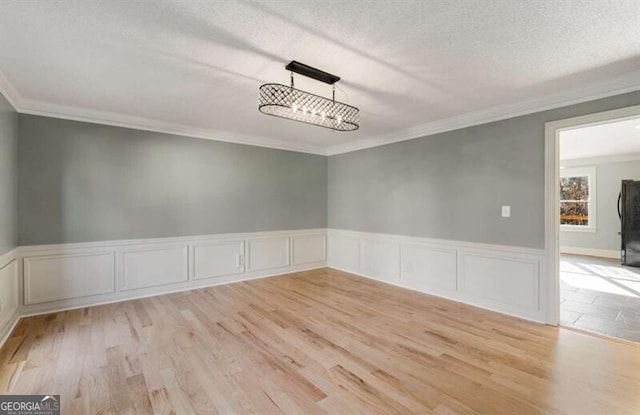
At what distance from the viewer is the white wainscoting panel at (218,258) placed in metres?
4.49

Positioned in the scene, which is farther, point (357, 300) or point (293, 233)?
point (293, 233)

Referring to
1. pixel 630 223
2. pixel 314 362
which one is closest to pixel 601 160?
pixel 630 223

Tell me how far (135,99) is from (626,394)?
5.00m

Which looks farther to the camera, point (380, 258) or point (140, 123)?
point (380, 258)

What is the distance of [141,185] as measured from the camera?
13.2 ft

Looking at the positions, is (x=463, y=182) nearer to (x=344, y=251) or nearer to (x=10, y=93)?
(x=344, y=251)

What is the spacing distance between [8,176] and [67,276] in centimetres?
132

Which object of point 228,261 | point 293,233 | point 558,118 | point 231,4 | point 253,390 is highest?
point 231,4

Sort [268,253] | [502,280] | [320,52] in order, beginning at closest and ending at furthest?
[320,52]
[502,280]
[268,253]

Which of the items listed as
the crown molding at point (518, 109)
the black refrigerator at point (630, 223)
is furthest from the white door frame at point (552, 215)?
the black refrigerator at point (630, 223)

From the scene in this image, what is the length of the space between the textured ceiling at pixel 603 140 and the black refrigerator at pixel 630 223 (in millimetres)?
804

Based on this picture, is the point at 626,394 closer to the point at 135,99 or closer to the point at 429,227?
the point at 429,227

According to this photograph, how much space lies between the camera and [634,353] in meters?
2.50

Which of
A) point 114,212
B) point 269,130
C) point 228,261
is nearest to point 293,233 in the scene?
point 228,261
